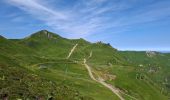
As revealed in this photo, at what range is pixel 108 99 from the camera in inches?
5197

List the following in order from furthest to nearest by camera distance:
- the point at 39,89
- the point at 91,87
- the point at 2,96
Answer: the point at 91,87 → the point at 39,89 → the point at 2,96

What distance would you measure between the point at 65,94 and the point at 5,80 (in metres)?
15.0

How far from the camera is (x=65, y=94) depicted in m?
72.1

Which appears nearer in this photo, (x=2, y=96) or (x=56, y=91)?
(x=2, y=96)

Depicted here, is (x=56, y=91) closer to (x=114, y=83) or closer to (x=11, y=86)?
(x=11, y=86)

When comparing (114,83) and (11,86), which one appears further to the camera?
(114,83)

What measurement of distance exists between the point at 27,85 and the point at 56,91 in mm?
8269

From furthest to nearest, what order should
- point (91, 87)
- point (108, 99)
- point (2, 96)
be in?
point (91, 87), point (108, 99), point (2, 96)

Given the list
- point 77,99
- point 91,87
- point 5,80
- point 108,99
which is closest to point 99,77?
point 91,87

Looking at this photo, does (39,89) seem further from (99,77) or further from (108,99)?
(99,77)

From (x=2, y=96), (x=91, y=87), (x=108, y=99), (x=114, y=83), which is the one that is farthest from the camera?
(x=114, y=83)

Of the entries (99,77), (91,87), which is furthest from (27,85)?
(99,77)

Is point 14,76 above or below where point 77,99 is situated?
above

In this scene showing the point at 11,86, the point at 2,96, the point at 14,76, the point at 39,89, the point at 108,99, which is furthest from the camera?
the point at 108,99
